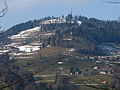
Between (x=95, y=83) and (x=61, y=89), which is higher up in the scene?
(x=95, y=83)

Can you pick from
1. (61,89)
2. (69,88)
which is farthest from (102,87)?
(61,89)

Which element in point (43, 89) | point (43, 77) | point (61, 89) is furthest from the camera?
point (43, 77)

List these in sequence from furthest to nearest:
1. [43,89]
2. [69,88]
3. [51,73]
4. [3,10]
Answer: [51,73]
[43,89]
[69,88]
[3,10]

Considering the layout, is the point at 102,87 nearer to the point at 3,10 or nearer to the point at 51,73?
the point at 3,10

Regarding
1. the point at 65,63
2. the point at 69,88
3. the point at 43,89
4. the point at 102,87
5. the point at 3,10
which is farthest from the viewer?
the point at 65,63

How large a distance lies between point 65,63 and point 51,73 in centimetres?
3297

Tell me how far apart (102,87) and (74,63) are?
7072 inches

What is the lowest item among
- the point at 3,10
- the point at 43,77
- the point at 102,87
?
the point at 43,77

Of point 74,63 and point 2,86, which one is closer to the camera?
point 2,86

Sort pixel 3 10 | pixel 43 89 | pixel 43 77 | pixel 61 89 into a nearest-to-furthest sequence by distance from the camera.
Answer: pixel 3 10
pixel 61 89
pixel 43 89
pixel 43 77

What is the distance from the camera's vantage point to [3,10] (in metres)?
10.3

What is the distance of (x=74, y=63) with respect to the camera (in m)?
189

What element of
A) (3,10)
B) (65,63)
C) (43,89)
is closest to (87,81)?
(3,10)

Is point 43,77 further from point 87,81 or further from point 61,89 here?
point 87,81
